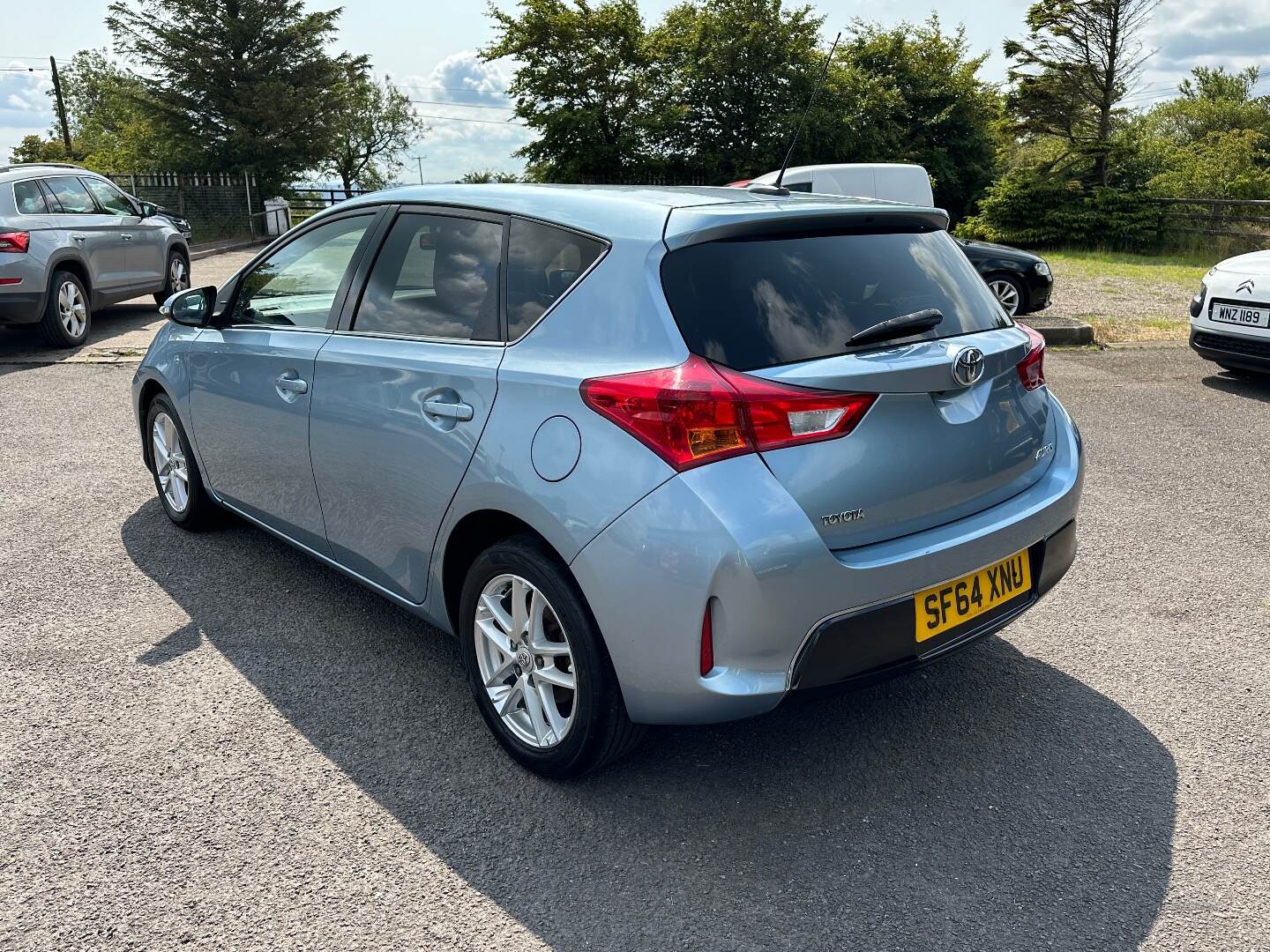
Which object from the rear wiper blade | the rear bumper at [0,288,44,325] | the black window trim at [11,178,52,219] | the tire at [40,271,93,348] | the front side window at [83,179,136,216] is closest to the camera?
the rear wiper blade

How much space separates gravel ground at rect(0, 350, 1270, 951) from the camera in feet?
7.93

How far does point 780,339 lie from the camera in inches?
103

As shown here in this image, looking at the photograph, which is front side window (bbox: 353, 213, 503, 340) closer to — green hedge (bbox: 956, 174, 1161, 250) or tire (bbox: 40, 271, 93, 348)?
tire (bbox: 40, 271, 93, 348)

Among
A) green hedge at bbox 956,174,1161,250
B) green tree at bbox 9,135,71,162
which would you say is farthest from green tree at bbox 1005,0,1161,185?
green tree at bbox 9,135,71,162

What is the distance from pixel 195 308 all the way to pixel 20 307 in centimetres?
698

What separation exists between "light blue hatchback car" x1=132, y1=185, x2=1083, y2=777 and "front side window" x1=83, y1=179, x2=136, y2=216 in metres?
9.75

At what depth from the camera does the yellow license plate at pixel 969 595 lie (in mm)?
2711

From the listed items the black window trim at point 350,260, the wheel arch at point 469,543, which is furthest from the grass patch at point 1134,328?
the wheel arch at point 469,543

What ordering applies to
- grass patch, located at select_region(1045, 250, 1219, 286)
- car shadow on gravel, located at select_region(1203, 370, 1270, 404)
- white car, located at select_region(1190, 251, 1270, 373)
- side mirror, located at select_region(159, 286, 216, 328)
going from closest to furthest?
1. side mirror, located at select_region(159, 286, 216, 328)
2. white car, located at select_region(1190, 251, 1270, 373)
3. car shadow on gravel, located at select_region(1203, 370, 1270, 404)
4. grass patch, located at select_region(1045, 250, 1219, 286)

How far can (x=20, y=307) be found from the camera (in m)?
9.98

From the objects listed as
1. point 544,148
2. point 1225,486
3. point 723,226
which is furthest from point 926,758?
point 544,148

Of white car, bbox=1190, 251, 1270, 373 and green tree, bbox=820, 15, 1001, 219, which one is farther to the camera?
green tree, bbox=820, 15, 1001, 219

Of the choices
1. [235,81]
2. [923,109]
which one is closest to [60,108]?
[235,81]

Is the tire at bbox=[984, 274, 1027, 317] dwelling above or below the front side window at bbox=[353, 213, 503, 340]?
below
